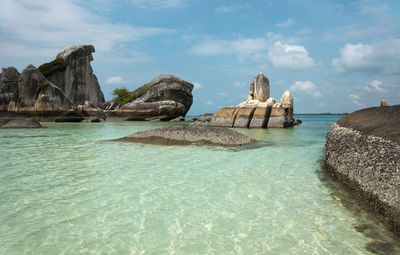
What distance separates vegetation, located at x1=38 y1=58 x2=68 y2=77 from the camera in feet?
177

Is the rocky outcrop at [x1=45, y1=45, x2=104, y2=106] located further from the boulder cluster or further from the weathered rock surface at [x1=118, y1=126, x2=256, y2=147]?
the weathered rock surface at [x1=118, y1=126, x2=256, y2=147]

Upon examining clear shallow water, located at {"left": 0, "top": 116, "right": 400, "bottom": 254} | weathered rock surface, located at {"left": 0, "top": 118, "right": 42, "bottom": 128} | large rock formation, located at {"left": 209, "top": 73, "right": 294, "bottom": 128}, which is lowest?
clear shallow water, located at {"left": 0, "top": 116, "right": 400, "bottom": 254}

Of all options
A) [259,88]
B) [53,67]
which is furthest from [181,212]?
[53,67]

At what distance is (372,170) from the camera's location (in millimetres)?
3375

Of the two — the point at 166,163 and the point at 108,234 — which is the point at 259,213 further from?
the point at 166,163

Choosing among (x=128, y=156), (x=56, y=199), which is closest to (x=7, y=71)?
(x=128, y=156)

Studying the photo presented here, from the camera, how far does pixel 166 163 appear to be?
248 inches

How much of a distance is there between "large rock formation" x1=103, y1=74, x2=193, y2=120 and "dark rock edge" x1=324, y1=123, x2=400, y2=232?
40275 millimetres

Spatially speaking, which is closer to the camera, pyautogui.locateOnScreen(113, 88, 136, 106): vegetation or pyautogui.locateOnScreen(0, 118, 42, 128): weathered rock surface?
pyautogui.locateOnScreen(0, 118, 42, 128): weathered rock surface

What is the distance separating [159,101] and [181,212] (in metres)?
44.3

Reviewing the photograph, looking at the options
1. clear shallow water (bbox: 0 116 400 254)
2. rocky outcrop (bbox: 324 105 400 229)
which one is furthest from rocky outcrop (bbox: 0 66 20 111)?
rocky outcrop (bbox: 324 105 400 229)

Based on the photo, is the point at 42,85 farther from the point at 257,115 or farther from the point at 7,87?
the point at 257,115

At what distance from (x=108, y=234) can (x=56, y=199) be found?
148 cm

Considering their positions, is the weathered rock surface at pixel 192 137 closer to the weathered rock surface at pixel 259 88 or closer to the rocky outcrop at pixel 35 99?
the weathered rock surface at pixel 259 88
